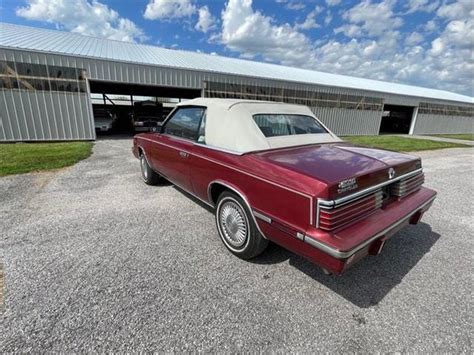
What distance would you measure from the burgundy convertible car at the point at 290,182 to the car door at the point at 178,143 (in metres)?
0.02

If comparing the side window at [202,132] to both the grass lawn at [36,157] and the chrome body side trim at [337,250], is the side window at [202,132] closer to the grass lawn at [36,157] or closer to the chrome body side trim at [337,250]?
the chrome body side trim at [337,250]

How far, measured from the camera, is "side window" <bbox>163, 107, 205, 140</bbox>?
3496 mm

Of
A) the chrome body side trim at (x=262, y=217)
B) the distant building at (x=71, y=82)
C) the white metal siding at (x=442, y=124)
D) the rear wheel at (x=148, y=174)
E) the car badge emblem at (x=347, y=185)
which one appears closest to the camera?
the car badge emblem at (x=347, y=185)

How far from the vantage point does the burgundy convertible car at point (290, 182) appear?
6.30ft

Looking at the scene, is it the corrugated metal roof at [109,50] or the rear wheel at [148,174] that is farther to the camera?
the corrugated metal roof at [109,50]

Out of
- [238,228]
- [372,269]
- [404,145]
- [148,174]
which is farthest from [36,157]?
[404,145]

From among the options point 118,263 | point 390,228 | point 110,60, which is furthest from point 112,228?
point 110,60

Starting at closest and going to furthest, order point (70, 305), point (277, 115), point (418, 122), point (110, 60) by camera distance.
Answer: point (70, 305) < point (277, 115) < point (110, 60) < point (418, 122)

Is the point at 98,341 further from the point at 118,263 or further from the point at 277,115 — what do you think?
the point at 277,115

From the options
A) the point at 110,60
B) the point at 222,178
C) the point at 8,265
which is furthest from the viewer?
the point at 110,60

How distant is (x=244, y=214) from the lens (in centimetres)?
260

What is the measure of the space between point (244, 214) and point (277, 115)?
1.54m

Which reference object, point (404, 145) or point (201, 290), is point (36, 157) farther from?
point (404, 145)

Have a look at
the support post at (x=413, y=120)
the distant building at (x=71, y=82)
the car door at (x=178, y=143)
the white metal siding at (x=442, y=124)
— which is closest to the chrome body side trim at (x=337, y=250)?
the car door at (x=178, y=143)
